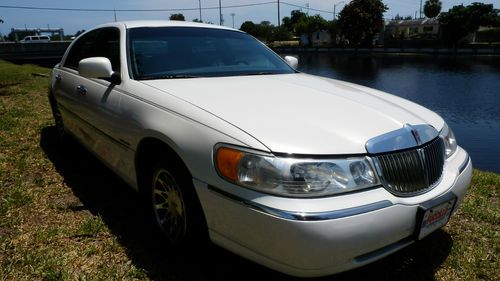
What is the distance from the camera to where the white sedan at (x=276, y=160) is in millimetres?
1948

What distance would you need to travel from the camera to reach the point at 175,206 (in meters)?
2.58

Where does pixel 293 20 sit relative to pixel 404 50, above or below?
above

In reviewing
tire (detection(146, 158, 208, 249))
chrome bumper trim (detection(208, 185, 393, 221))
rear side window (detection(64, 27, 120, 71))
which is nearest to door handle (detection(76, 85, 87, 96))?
rear side window (detection(64, 27, 120, 71))

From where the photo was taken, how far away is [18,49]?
116 feet

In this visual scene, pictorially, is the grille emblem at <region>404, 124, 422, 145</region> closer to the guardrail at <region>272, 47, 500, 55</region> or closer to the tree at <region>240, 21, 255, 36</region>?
the guardrail at <region>272, 47, 500, 55</region>

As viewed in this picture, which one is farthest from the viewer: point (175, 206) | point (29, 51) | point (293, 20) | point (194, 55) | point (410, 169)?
point (293, 20)

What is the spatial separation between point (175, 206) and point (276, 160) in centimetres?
90

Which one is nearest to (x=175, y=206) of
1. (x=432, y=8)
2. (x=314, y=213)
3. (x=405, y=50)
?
(x=314, y=213)

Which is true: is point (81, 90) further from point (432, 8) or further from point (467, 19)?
point (432, 8)

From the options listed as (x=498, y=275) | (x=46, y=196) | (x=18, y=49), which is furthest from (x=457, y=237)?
(x=18, y=49)

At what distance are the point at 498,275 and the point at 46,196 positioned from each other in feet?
11.3

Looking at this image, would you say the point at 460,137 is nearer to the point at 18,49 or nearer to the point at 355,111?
the point at 355,111

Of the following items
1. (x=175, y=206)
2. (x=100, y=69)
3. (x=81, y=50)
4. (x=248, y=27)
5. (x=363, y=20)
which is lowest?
(x=175, y=206)

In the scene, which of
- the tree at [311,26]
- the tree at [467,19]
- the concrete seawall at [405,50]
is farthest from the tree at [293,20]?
the tree at [467,19]
